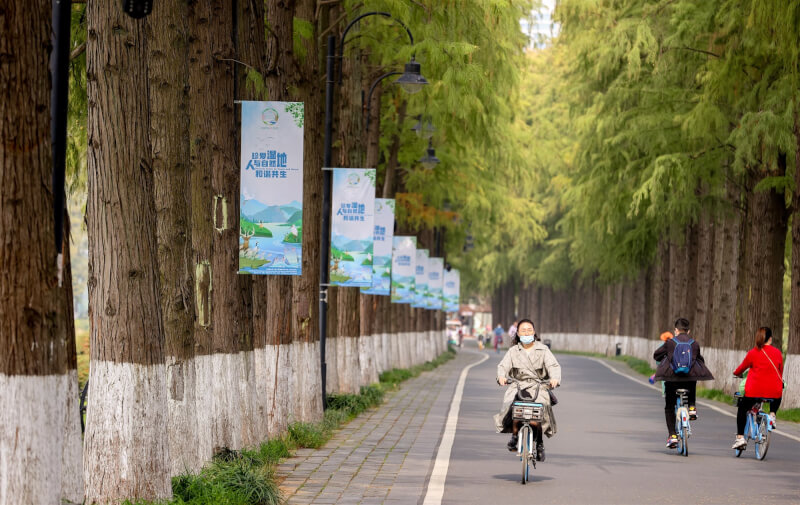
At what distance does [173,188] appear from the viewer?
490 inches

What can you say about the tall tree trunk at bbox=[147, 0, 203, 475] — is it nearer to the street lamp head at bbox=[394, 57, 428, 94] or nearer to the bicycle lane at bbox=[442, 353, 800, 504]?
the bicycle lane at bbox=[442, 353, 800, 504]

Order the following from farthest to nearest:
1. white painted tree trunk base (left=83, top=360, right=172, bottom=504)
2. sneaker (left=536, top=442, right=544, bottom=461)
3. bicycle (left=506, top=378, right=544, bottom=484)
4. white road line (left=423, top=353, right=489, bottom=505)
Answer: sneaker (left=536, top=442, right=544, bottom=461)
bicycle (left=506, top=378, right=544, bottom=484)
white road line (left=423, top=353, right=489, bottom=505)
white painted tree trunk base (left=83, top=360, right=172, bottom=504)

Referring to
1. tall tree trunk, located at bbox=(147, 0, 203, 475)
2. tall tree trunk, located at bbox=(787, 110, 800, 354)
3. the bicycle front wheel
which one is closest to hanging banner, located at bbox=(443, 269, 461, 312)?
tall tree trunk, located at bbox=(787, 110, 800, 354)

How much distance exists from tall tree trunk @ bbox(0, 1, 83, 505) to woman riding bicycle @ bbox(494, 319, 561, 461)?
7.47 m

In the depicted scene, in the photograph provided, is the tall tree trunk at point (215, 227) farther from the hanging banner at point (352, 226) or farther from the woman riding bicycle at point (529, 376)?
the hanging banner at point (352, 226)

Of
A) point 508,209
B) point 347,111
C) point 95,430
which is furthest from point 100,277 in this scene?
point 508,209

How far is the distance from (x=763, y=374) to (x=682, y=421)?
51.0 inches

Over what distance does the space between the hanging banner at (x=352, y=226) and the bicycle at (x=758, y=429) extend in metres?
7.02

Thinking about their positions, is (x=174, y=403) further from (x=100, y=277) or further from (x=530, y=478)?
(x=530, y=478)

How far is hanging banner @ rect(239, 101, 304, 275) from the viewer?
15.1 meters

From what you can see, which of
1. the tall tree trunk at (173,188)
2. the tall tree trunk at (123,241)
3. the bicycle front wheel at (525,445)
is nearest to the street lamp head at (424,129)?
the bicycle front wheel at (525,445)

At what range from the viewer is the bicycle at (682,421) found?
18234mm

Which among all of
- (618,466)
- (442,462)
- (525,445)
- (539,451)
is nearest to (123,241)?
(525,445)

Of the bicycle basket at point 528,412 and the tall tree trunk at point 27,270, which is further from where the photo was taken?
the bicycle basket at point 528,412
